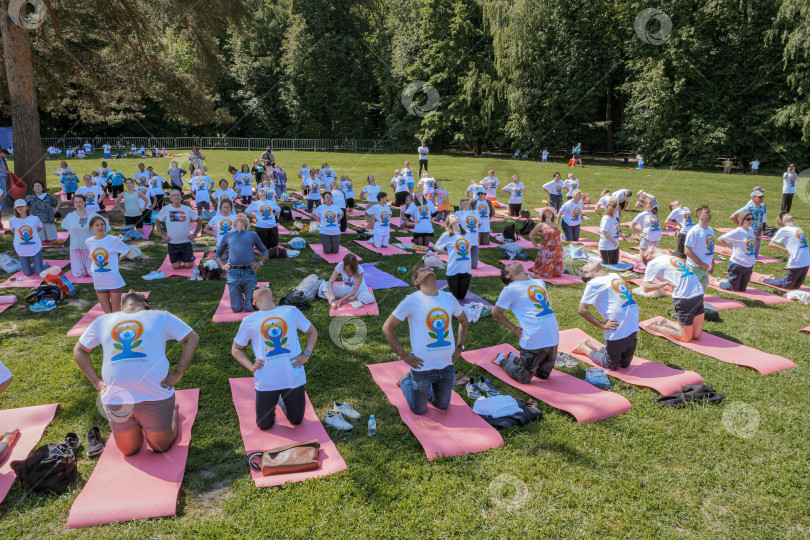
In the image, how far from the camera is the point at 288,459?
4922mm

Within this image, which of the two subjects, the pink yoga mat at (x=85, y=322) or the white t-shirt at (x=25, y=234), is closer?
the pink yoga mat at (x=85, y=322)

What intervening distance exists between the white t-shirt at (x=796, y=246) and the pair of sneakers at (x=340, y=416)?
10633 millimetres

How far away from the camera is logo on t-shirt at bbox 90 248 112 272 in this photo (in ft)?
25.7

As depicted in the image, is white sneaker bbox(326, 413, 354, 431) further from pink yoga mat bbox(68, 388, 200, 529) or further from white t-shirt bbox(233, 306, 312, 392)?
pink yoga mat bbox(68, 388, 200, 529)

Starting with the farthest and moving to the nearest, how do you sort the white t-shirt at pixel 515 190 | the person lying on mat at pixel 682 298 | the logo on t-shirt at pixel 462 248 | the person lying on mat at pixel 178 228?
the white t-shirt at pixel 515 190
the person lying on mat at pixel 178 228
the logo on t-shirt at pixel 462 248
the person lying on mat at pixel 682 298

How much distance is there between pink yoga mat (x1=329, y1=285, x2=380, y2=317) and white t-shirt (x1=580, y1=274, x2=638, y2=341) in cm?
399

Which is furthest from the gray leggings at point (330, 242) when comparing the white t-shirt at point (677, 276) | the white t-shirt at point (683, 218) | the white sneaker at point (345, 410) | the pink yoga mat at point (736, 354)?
the white t-shirt at point (683, 218)

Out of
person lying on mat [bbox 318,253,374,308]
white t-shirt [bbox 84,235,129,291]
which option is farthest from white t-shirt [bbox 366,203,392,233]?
white t-shirt [bbox 84,235,129,291]

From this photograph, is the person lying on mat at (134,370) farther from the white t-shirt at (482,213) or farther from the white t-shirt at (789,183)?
the white t-shirt at (789,183)

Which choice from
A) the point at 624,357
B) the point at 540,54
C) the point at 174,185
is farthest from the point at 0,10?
the point at 540,54

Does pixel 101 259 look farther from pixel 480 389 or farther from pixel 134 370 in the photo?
pixel 480 389

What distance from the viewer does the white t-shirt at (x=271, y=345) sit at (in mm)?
5359

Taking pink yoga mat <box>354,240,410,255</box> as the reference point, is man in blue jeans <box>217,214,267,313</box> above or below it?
above

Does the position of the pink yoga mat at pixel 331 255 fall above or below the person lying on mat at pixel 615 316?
below
